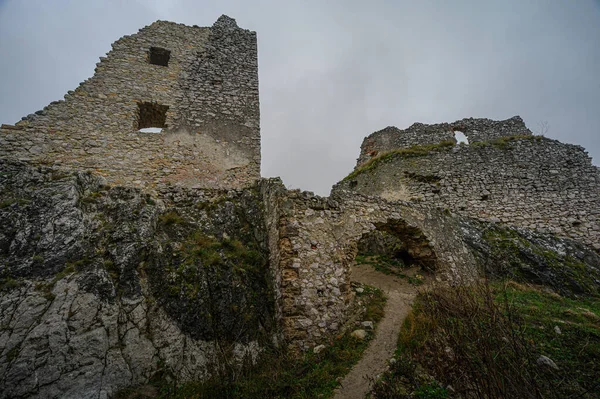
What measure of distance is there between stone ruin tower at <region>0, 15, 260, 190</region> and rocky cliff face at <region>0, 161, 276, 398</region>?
121 centimetres

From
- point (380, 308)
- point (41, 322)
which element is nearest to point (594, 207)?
point (380, 308)

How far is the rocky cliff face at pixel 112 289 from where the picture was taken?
3.79 m

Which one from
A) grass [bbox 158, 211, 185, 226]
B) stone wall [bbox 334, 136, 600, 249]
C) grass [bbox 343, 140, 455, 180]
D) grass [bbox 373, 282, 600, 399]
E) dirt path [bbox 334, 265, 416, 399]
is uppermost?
grass [bbox 343, 140, 455, 180]

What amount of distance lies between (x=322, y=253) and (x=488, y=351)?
3.69 m

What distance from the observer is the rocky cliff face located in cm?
379

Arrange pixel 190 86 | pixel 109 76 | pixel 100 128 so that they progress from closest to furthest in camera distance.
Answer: pixel 100 128 < pixel 109 76 < pixel 190 86

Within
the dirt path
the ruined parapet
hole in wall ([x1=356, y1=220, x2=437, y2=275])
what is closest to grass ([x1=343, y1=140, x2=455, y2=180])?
the ruined parapet

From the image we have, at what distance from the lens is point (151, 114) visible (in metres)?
8.80

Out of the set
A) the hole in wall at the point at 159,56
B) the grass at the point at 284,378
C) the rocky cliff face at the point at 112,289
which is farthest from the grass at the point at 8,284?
the hole in wall at the point at 159,56

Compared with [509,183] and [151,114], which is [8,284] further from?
[509,183]

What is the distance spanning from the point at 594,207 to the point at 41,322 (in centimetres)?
1743

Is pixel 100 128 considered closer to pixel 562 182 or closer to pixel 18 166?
pixel 18 166

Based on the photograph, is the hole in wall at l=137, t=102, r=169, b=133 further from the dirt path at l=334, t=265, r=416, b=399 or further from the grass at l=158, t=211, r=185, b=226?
the dirt path at l=334, t=265, r=416, b=399

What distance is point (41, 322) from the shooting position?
3.91 meters
